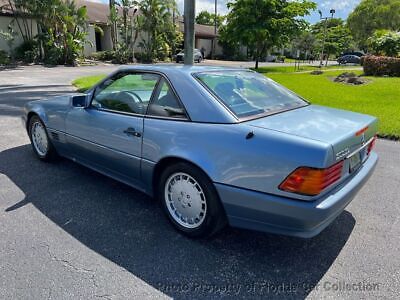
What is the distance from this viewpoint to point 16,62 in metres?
23.9

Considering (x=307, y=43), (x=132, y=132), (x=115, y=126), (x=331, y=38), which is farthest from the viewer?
(x=331, y=38)

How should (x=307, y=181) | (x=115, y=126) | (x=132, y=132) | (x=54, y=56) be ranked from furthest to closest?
(x=54, y=56)
(x=115, y=126)
(x=132, y=132)
(x=307, y=181)

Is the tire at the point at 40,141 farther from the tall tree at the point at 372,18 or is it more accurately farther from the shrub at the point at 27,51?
Result: the tall tree at the point at 372,18

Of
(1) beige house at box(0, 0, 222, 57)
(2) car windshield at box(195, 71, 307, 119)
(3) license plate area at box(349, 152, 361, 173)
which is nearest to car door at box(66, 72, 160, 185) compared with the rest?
(2) car windshield at box(195, 71, 307, 119)

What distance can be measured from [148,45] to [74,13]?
27.3 ft

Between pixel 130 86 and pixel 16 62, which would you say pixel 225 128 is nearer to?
pixel 130 86

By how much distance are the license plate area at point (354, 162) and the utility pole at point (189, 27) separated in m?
6.47

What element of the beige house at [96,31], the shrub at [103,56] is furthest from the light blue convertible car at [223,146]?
the shrub at [103,56]

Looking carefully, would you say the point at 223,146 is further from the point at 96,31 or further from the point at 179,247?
the point at 96,31

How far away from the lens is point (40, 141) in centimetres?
469

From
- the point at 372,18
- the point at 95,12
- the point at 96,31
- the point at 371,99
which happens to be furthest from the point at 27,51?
the point at 372,18

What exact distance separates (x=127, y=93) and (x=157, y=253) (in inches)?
70.9

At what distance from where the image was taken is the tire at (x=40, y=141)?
4.53m

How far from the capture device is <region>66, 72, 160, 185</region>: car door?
322 cm
